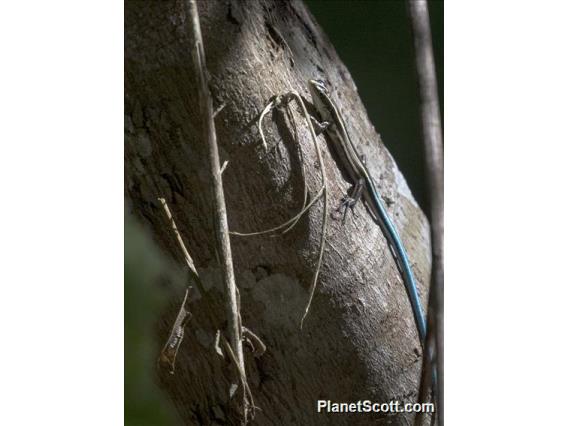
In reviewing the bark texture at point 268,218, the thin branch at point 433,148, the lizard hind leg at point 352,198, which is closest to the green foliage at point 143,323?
the bark texture at point 268,218

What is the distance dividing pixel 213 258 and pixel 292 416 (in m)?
0.34

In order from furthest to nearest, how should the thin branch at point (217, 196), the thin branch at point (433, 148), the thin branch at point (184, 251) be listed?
the thin branch at point (433, 148)
the thin branch at point (184, 251)
the thin branch at point (217, 196)

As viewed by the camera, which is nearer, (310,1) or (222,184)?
(222,184)

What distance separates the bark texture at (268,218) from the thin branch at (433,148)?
4 centimetres

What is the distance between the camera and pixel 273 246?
4.05 ft

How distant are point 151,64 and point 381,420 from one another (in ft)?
2.55

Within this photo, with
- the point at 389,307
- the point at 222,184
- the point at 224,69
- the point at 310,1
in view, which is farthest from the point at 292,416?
the point at 310,1

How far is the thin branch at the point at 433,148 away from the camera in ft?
4.43

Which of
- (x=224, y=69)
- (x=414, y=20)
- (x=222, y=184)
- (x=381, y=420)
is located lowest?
(x=381, y=420)

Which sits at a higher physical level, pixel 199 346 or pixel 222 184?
pixel 222 184

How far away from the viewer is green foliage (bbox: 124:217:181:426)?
4.34 ft

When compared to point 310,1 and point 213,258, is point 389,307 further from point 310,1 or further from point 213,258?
point 310,1

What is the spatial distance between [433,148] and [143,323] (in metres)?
0.66

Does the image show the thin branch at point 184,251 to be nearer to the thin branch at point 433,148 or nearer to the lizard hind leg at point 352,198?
the lizard hind leg at point 352,198
